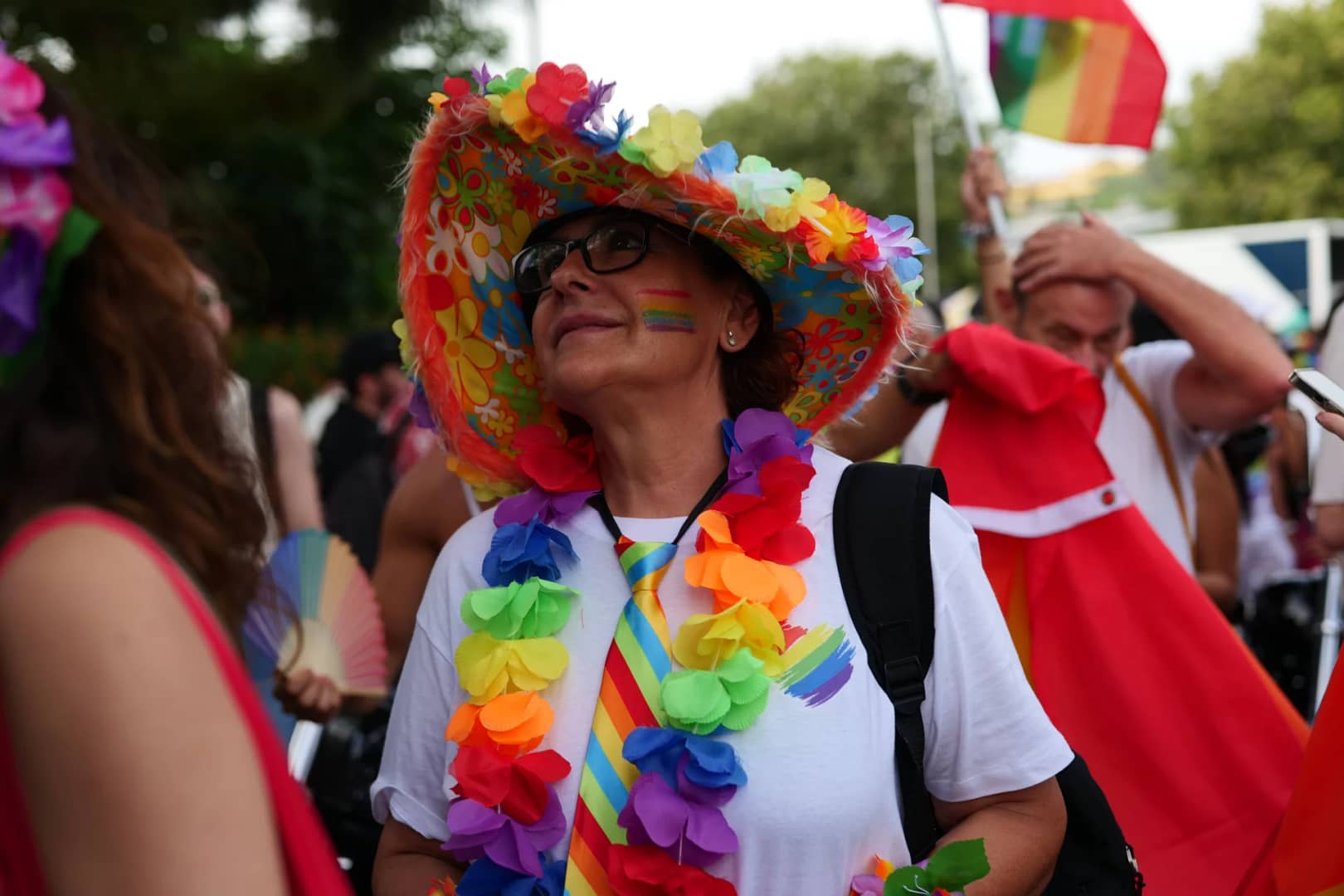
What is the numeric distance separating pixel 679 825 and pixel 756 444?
26.5 inches

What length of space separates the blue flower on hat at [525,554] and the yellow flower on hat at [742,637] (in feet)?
1.00

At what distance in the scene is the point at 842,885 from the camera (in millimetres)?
1907

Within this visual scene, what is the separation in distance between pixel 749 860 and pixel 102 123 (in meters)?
1.29

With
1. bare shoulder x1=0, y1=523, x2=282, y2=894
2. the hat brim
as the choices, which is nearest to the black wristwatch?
the hat brim

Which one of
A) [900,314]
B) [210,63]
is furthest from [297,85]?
[900,314]

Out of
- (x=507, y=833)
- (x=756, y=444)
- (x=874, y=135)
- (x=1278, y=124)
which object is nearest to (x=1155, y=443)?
(x=756, y=444)

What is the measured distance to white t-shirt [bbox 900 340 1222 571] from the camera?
318 cm

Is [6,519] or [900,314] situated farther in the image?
[900,314]

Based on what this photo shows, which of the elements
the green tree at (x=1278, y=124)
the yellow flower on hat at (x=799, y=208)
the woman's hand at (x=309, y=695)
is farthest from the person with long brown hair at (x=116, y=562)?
the green tree at (x=1278, y=124)

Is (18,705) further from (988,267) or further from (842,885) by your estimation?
(988,267)

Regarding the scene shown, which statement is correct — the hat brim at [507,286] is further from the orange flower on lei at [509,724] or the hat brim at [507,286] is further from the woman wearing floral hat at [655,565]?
the orange flower on lei at [509,724]

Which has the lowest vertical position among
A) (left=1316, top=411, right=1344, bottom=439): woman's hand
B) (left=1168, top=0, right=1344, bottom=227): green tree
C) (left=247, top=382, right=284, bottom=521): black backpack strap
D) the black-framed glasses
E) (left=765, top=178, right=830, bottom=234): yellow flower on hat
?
(left=1168, top=0, right=1344, bottom=227): green tree

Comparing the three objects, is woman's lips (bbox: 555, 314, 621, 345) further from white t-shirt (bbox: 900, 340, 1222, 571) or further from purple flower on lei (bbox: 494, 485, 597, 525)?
white t-shirt (bbox: 900, 340, 1222, 571)

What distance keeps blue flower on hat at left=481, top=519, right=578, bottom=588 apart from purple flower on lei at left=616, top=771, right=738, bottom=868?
1.41ft
